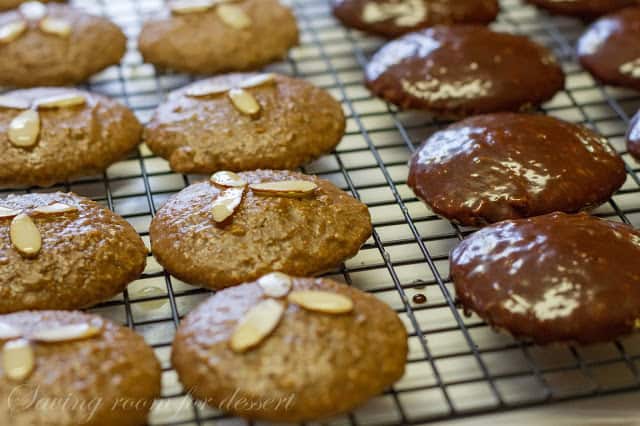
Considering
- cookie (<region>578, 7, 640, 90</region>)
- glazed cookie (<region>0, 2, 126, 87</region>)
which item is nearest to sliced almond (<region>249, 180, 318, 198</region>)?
glazed cookie (<region>0, 2, 126, 87</region>)

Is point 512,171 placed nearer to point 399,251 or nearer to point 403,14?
point 399,251

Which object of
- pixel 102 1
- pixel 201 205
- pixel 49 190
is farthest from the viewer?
pixel 102 1

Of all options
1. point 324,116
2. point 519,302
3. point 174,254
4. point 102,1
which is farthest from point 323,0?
point 519,302

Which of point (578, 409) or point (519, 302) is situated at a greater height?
point (519, 302)

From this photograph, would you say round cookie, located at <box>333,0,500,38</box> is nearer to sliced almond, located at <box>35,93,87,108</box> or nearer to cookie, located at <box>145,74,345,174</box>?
cookie, located at <box>145,74,345,174</box>

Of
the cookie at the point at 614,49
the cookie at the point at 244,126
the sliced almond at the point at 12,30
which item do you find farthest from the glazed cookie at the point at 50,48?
the cookie at the point at 614,49

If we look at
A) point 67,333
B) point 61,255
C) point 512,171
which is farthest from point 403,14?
point 67,333

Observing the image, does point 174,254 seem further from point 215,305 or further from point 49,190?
point 49,190
